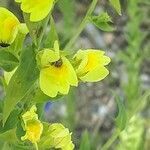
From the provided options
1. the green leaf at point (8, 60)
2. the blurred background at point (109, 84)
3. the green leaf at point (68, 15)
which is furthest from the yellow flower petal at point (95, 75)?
the green leaf at point (68, 15)

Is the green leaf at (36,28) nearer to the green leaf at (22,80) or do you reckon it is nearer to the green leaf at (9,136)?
the green leaf at (22,80)

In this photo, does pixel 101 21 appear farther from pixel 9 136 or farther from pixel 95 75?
pixel 9 136

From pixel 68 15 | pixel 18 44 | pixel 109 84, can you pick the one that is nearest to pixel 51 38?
pixel 18 44

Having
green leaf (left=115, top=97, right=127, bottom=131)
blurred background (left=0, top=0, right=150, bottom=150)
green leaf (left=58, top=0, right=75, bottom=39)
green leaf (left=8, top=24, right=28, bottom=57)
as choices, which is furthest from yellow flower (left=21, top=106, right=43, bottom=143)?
green leaf (left=58, top=0, right=75, bottom=39)

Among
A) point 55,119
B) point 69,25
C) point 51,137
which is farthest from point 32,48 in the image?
point 55,119

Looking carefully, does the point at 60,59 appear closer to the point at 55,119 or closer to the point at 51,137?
the point at 51,137

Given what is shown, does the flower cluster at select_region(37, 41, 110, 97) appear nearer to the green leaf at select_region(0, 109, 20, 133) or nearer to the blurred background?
the green leaf at select_region(0, 109, 20, 133)

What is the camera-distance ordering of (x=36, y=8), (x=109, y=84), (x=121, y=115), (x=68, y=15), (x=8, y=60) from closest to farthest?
1. (x=36, y=8)
2. (x=8, y=60)
3. (x=121, y=115)
4. (x=68, y=15)
5. (x=109, y=84)
